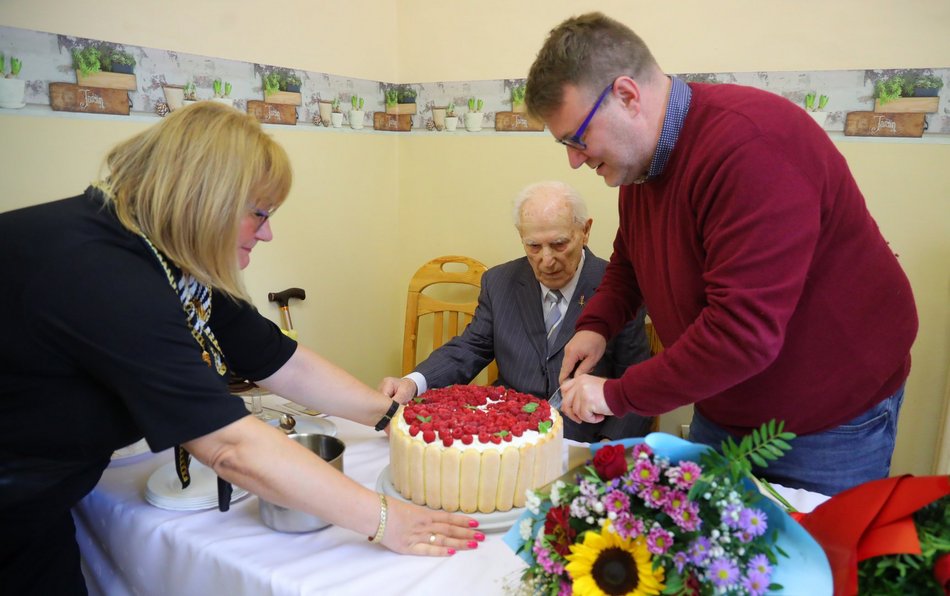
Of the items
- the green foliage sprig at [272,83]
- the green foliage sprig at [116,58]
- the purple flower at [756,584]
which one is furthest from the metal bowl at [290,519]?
the green foliage sprig at [272,83]

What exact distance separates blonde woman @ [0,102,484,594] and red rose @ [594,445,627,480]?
16.4 inches

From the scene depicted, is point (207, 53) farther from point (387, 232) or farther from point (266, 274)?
point (387, 232)

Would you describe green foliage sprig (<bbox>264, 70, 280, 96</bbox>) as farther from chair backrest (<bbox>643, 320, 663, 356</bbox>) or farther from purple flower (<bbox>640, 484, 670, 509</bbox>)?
purple flower (<bbox>640, 484, 670, 509</bbox>)

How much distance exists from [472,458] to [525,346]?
1.04 m

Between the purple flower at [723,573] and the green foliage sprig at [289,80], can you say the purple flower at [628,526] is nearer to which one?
the purple flower at [723,573]

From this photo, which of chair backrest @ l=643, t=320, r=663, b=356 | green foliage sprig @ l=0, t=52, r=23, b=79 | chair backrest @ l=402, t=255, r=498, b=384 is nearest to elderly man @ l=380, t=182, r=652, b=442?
chair backrest @ l=643, t=320, r=663, b=356

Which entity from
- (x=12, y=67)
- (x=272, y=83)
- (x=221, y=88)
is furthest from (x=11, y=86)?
(x=272, y=83)

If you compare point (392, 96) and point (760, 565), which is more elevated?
point (392, 96)

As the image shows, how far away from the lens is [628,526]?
762 mm

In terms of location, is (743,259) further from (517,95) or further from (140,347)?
(517,95)

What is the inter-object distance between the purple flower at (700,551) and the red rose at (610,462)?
12 centimetres

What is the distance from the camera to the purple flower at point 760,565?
0.73 meters

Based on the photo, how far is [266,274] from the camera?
2510 mm

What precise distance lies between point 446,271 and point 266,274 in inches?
31.9
